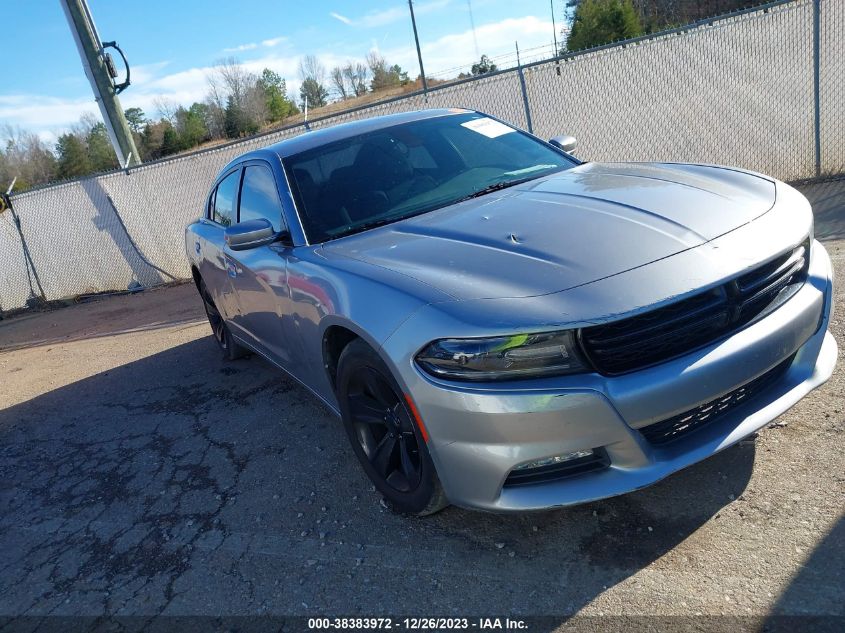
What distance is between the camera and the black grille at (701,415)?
2275 millimetres

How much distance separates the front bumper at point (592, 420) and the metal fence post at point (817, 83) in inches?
270

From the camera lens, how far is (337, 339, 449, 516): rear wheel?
2.61 meters

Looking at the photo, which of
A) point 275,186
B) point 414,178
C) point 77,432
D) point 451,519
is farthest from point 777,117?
point 77,432

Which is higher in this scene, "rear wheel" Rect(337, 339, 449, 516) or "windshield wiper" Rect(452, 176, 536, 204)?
"windshield wiper" Rect(452, 176, 536, 204)

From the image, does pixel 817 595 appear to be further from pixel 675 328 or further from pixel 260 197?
pixel 260 197

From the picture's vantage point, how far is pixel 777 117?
26.9ft

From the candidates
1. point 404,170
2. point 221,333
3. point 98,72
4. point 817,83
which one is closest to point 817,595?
point 404,170

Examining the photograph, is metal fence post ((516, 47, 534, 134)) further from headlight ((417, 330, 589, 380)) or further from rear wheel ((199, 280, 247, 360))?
headlight ((417, 330, 589, 380))

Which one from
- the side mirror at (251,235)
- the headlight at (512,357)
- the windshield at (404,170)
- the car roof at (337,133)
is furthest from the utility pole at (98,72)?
the headlight at (512,357)

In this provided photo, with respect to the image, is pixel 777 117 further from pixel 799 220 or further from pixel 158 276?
pixel 158 276

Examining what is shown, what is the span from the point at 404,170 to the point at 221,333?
2875 millimetres

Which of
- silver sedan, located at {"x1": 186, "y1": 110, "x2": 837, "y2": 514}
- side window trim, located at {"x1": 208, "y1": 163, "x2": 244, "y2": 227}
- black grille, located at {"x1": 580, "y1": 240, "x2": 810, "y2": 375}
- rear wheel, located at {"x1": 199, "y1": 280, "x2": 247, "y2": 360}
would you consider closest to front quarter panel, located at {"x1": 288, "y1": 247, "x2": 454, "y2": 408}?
silver sedan, located at {"x1": 186, "y1": 110, "x2": 837, "y2": 514}

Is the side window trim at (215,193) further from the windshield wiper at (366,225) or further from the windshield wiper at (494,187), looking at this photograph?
the windshield wiper at (494,187)

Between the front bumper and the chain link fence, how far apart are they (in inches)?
272
